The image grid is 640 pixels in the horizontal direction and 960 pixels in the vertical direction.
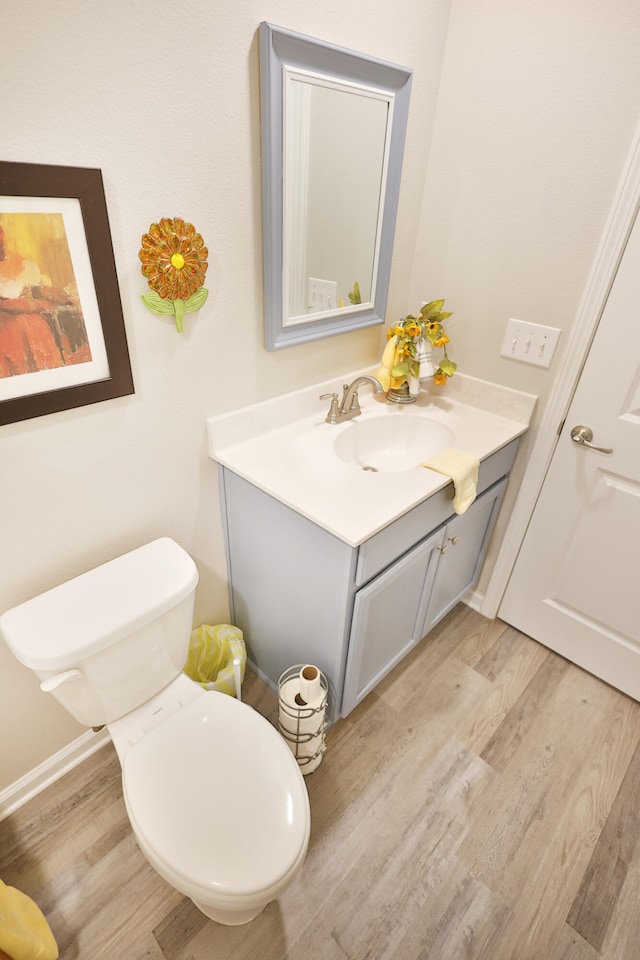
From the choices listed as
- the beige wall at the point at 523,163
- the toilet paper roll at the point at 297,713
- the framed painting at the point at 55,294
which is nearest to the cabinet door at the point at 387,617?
the toilet paper roll at the point at 297,713

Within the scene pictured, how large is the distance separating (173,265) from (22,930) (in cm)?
136

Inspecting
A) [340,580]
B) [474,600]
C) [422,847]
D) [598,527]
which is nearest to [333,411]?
[340,580]

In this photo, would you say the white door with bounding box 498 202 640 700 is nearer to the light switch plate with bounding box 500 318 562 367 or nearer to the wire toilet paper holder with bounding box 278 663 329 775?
the light switch plate with bounding box 500 318 562 367

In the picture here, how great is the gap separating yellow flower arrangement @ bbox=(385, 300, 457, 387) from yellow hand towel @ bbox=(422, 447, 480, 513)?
0.34 m

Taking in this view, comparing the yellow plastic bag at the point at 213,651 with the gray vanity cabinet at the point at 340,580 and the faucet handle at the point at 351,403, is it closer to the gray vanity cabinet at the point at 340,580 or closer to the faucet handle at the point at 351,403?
the gray vanity cabinet at the point at 340,580

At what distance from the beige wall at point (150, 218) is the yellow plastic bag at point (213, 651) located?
26 centimetres

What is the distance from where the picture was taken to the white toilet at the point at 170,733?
91 centimetres

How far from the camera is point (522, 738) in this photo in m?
1.57

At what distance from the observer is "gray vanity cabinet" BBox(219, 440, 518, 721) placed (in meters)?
1.19

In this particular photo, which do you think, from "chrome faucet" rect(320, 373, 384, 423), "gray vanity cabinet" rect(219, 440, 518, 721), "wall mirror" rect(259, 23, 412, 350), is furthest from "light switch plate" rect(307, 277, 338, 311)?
"gray vanity cabinet" rect(219, 440, 518, 721)

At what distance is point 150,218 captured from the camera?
0.99m

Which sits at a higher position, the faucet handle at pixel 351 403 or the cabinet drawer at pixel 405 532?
the faucet handle at pixel 351 403

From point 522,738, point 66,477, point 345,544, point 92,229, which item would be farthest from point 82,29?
point 522,738

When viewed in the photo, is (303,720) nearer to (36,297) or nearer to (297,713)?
(297,713)
